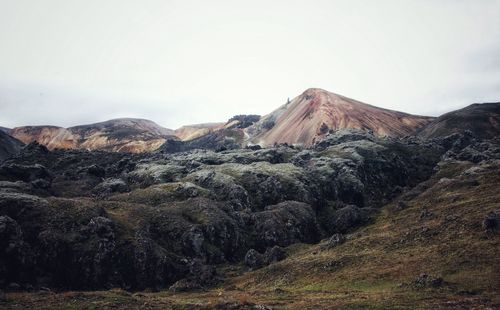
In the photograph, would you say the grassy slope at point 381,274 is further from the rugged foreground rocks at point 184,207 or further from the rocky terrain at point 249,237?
the rugged foreground rocks at point 184,207

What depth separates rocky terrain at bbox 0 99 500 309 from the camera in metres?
46.9

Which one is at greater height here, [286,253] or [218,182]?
[218,182]

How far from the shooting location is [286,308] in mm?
42094

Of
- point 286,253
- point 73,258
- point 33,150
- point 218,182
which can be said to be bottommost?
point 286,253

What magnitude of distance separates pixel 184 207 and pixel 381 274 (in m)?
47.8

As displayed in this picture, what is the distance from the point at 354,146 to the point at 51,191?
104602 mm

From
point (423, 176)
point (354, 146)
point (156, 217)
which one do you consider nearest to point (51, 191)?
point (156, 217)

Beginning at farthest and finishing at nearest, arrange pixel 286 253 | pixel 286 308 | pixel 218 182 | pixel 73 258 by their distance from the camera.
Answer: pixel 218 182, pixel 286 253, pixel 73 258, pixel 286 308

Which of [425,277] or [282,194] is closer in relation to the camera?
[425,277]

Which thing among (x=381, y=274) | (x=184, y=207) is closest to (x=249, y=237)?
(x=184, y=207)

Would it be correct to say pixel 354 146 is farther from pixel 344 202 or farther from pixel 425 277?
pixel 425 277

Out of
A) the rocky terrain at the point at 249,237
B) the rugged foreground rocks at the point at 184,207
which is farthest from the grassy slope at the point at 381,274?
the rugged foreground rocks at the point at 184,207

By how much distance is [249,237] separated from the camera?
284 feet

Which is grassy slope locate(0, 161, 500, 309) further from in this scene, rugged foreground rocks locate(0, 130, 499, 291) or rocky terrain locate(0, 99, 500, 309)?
rugged foreground rocks locate(0, 130, 499, 291)
